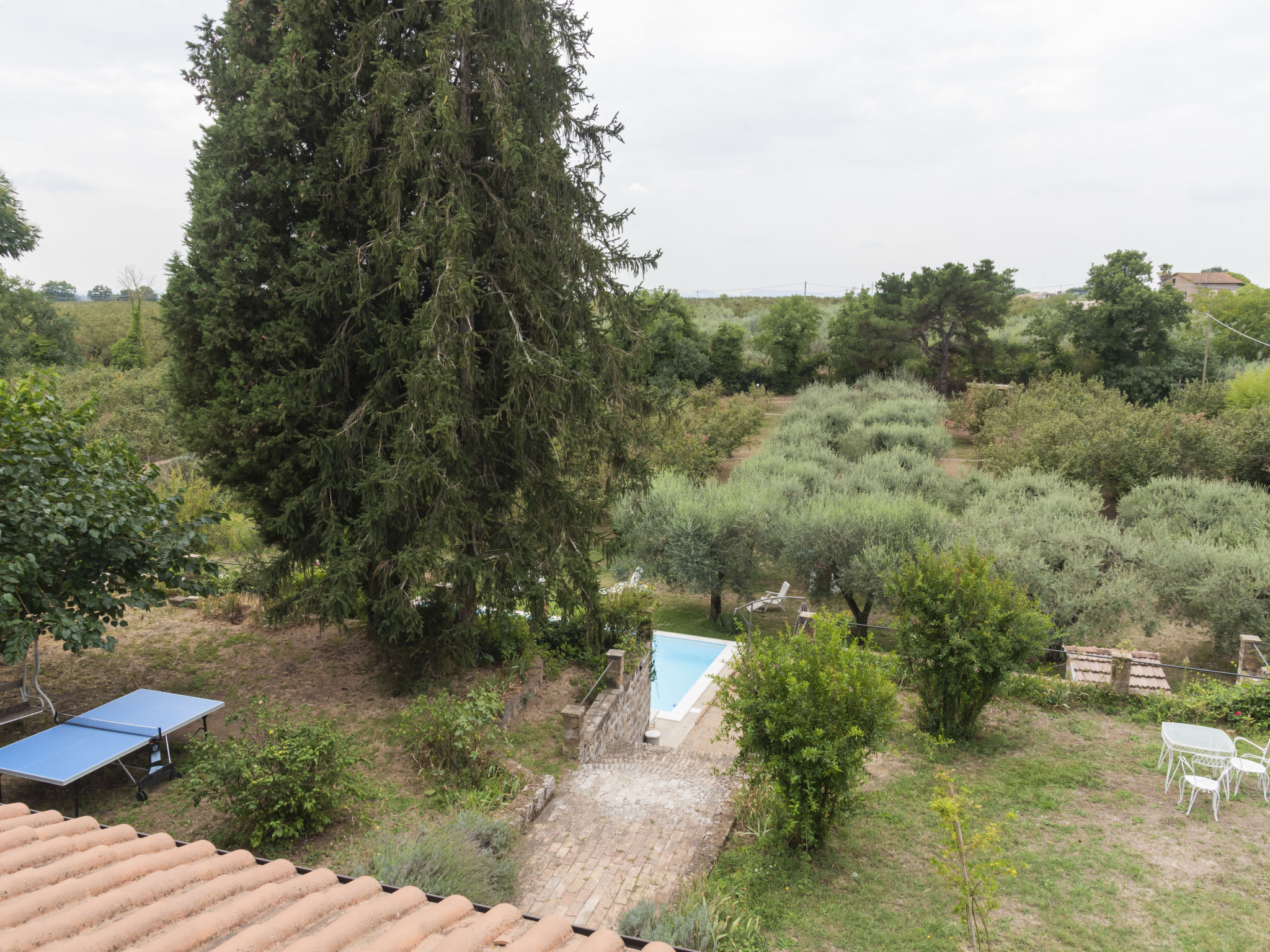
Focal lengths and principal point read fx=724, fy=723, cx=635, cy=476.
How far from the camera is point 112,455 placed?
26.8ft

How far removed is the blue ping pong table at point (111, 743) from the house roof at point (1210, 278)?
105 metres

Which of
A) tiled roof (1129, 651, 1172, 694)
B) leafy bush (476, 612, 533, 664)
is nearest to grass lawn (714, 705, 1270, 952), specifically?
tiled roof (1129, 651, 1172, 694)

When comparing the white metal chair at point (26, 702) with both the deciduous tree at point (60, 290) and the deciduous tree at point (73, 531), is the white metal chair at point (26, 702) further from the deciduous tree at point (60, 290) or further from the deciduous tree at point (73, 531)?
the deciduous tree at point (60, 290)

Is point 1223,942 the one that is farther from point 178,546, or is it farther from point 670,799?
point 178,546

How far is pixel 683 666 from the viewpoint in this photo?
16.1m

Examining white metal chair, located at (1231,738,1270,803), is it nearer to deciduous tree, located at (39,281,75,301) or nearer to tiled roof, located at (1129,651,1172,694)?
tiled roof, located at (1129,651,1172,694)

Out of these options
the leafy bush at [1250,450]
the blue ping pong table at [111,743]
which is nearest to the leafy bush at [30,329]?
the blue ping pong table at [111,743]

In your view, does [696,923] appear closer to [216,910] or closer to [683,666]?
[216,910]

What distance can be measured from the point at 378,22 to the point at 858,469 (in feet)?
58.1

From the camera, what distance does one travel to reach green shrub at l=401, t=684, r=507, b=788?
7.92 meters

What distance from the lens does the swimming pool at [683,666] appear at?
568 inches

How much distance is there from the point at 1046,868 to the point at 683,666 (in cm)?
923

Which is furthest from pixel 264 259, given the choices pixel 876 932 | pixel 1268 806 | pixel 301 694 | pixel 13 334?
pixel 13 334

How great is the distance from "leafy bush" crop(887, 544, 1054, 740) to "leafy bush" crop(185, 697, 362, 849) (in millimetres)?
7349
